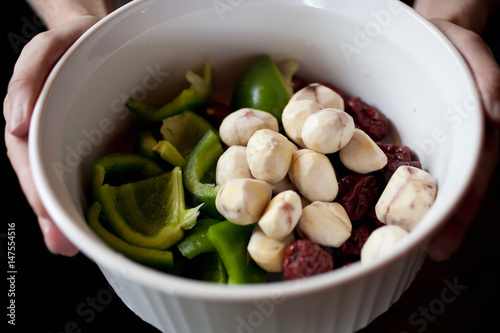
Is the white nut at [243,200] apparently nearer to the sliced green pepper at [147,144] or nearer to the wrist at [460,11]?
the sliced green pepper at [147,144]

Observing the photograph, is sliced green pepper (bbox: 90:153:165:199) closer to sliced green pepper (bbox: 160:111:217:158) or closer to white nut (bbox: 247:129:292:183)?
sliced green pepper (bbox: 160:111:217:158)

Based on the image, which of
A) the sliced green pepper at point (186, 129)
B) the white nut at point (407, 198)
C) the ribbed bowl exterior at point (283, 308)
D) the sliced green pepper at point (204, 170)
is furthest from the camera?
the sliced green pepper at point (186, 129)

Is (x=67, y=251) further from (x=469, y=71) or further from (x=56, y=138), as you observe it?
(x=469, y=71)

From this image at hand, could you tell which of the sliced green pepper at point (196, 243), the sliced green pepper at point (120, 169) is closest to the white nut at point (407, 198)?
the sliced green pepper at point (196, 243)

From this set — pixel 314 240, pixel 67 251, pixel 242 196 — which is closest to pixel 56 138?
pixel 67 251

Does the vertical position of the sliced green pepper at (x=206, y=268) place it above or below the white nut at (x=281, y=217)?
below

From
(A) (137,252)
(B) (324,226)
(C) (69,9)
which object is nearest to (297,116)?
(B) (324,226)

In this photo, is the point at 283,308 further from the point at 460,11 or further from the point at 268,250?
the point at 460,11
